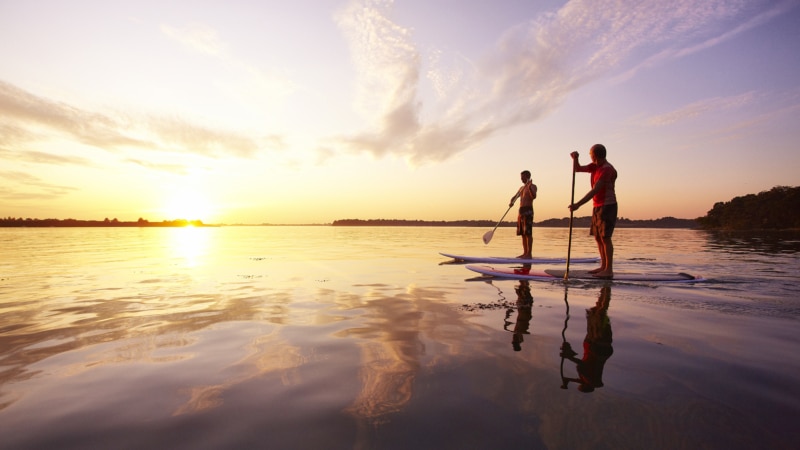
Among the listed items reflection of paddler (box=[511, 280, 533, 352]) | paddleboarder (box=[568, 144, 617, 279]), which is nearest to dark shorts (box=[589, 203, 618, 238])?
paddleboarder (box=[568, 144, 617, 279])

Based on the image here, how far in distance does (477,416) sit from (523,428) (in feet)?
1.05

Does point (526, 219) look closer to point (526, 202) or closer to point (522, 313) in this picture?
point (526, 202)

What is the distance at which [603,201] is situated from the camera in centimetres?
901

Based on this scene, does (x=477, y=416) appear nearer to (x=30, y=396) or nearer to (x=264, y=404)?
(x=264, y=404)

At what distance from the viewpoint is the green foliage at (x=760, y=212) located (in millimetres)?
81019

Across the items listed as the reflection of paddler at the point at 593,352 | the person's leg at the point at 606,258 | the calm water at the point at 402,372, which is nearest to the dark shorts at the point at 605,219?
the person's leg at the point at 606,258

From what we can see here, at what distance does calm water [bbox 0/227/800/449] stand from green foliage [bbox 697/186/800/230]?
110608mm

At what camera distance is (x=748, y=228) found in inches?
3558

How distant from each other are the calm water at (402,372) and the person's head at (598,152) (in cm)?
363

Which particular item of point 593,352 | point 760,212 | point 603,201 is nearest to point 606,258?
point 603,201

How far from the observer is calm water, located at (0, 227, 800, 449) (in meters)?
2.38

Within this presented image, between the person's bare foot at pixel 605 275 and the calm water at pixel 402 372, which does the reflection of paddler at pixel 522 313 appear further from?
the person's bare foot at pixel 605 275

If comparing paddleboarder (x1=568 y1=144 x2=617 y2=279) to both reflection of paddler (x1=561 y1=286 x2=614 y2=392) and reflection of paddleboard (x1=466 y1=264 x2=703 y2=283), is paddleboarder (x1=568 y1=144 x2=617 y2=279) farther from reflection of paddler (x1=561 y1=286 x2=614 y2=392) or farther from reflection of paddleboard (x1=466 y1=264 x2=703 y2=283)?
reflection of paddler (x1=561 y1=286 x2=614 y2=392)

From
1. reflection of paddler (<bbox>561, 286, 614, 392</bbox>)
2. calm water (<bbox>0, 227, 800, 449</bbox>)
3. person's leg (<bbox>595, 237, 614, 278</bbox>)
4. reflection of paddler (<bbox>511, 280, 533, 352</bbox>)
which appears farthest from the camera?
person's leg (<bbox>595, 237, 614, 278</bbox>)
